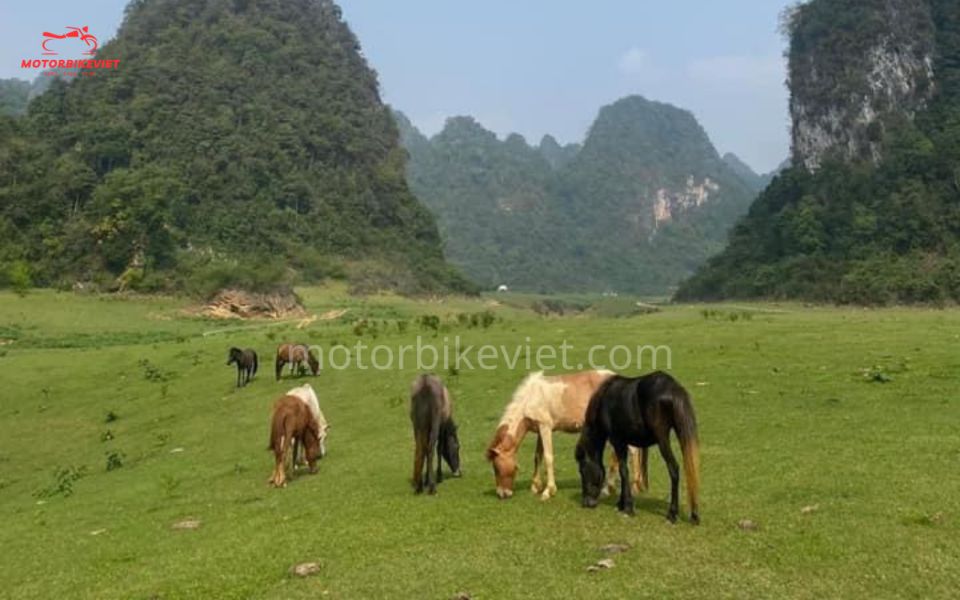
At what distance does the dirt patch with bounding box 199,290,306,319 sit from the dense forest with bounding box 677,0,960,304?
49.1 metres

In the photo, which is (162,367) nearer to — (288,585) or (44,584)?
(44,584)

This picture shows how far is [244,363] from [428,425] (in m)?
16.1

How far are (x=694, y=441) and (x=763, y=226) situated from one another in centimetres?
9981

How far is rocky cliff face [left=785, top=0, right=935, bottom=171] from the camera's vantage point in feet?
299

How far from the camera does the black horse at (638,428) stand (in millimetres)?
9352

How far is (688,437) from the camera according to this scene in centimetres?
925

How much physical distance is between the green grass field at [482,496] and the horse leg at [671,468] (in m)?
0.29

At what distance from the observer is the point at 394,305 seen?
76.8 meters

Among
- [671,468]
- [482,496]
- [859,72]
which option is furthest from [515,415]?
[859,72]

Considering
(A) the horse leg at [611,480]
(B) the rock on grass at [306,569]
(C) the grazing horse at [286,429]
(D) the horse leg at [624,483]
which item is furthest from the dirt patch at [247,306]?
(D) the horse leg at [624,483]

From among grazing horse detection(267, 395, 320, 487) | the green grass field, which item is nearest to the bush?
the green grass field

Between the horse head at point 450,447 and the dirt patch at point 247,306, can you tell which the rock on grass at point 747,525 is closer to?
the horse head at point 450,447

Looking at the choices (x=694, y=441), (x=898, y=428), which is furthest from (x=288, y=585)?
(x=898, y=428)

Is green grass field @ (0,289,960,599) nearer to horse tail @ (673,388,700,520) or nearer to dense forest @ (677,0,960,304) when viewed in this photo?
horse tail @ (673,388,700,520)
